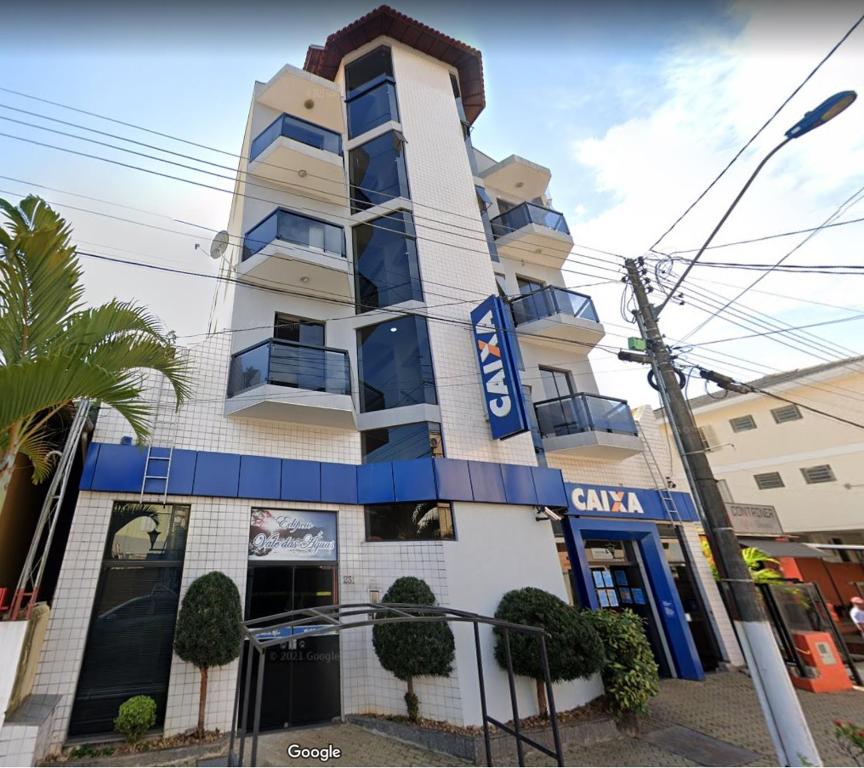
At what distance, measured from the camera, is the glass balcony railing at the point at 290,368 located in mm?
9344

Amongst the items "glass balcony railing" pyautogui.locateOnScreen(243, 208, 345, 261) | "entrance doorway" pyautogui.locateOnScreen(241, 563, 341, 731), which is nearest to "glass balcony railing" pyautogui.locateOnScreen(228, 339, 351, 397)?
"glass balcony railing" pyautogui.locateOnScreen(243, 208, 345, 261)

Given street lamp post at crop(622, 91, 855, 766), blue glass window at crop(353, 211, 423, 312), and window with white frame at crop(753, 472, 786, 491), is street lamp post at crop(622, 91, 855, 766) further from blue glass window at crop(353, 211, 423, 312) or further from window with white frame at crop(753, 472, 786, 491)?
window with white frame at crop(753, 472, 786, 491)

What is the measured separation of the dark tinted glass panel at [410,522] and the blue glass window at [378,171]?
9.02 m

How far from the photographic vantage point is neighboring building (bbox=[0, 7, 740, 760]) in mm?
7512

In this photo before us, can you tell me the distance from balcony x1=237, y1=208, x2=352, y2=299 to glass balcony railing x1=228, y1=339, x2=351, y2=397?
101 inches

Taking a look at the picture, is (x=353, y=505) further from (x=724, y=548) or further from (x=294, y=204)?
(x=294, y=204)

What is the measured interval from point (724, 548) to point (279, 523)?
25.4ft

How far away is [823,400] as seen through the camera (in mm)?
21172

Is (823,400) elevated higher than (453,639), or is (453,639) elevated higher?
(823,400)

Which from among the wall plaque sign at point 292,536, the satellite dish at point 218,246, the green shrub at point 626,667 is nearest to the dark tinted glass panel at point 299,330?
the satellite dish at point 218,246

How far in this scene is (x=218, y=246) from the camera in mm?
13266

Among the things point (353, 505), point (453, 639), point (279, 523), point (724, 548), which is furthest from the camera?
point (353, 505)

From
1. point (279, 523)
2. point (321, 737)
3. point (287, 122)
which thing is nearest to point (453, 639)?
point (321, 737)

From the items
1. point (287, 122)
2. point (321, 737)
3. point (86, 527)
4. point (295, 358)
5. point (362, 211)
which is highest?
point (287, 122)
